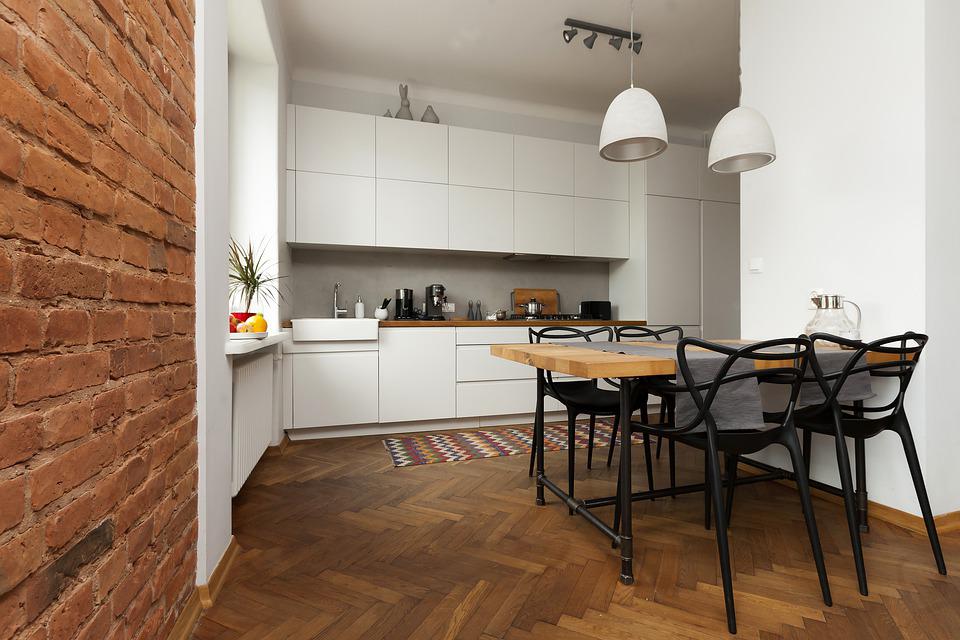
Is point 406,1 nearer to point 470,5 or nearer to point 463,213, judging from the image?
point 470,5

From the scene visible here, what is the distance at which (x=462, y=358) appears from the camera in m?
4.02

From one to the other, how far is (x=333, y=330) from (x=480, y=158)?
192 centimetres

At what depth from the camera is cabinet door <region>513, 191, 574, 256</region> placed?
447cm

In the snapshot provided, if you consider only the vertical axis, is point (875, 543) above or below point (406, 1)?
below

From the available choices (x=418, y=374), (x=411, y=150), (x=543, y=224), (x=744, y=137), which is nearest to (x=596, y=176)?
(x=543, y=224)

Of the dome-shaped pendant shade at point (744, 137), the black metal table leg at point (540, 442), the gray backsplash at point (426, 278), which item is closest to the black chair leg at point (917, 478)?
the dome-shaped pendant shade at point (744, 137)

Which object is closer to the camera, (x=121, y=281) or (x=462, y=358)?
(x=121, y=281)

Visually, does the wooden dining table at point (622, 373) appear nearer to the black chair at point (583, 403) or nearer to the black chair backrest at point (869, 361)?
the black chair backrest at point (869, 361)

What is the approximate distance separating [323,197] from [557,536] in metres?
3.00

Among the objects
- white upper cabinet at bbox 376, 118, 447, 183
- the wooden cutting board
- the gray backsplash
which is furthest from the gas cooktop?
white upper cabinet at bbox 376, 118, 447, 183

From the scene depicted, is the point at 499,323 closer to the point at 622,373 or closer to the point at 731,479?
the point at 731,479

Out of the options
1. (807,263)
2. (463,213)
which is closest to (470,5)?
(463,213)

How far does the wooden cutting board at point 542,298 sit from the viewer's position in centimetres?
483

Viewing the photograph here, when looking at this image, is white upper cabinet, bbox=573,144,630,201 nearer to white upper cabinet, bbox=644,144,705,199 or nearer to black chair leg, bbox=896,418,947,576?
white upper cabinet, bbox=644,144,705,199
